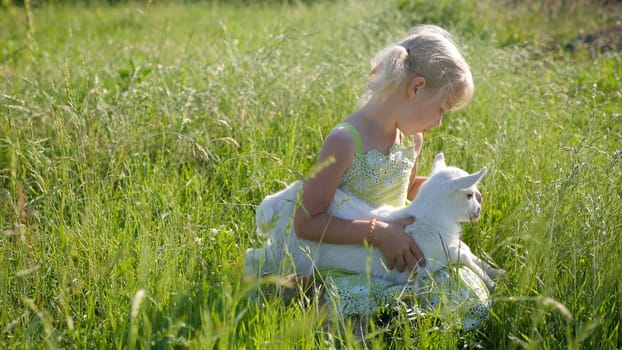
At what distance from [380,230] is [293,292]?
374 mm

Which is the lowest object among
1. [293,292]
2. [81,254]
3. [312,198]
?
[293,292]

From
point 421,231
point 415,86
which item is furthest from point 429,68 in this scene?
point 421,231

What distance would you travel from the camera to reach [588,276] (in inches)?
79.8

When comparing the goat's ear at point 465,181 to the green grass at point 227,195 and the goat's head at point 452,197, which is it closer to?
the goat's head at point 452,197

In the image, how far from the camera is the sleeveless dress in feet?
6.57

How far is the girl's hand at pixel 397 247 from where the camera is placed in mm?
2234

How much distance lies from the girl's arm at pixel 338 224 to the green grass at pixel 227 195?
0.15 meters

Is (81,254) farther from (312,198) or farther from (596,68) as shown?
(596,68)

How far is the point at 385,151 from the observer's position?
2.50 m

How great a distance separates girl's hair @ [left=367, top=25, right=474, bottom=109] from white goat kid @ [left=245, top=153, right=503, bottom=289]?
10.9 inches

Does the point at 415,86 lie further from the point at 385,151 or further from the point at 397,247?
the point at 397,247

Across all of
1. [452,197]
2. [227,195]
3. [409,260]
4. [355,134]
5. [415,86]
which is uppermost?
[415,86]

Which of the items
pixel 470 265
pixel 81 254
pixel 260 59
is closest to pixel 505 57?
pixel 260 59

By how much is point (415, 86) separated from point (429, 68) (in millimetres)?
78
